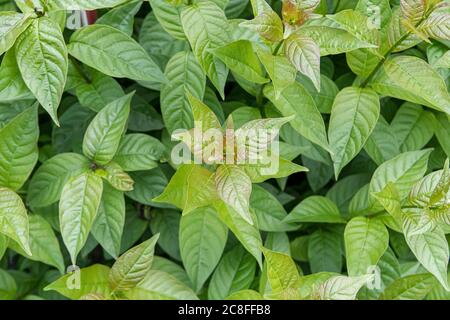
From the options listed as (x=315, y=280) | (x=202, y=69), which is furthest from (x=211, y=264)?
(x=202, y=69)

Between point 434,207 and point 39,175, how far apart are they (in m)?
0.63

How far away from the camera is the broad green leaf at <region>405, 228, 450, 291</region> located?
878mm

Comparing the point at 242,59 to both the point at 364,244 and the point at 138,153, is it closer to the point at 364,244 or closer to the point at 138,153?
the point at 138,153

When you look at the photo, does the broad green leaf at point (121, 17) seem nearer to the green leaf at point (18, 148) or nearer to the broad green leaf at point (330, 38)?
the green leaf at point (18, 148)

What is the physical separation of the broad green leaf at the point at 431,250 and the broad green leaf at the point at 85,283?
0.48 m

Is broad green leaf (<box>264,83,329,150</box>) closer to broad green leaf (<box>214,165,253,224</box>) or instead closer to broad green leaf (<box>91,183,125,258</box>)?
broad green leaf (<box>214,165,253,224</box>)

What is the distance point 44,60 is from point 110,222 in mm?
283

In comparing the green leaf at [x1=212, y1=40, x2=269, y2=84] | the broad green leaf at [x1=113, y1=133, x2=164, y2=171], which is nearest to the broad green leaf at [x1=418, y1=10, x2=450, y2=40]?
the green leaf at [x1=212, y1=40, x2=269, y2=84]

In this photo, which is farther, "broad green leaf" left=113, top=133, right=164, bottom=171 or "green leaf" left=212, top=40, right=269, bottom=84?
"broad green leaf" left=113, top=133, right=164, bottom=171

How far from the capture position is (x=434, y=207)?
88 cm

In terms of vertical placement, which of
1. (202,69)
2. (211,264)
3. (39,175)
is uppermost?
(202,69)
